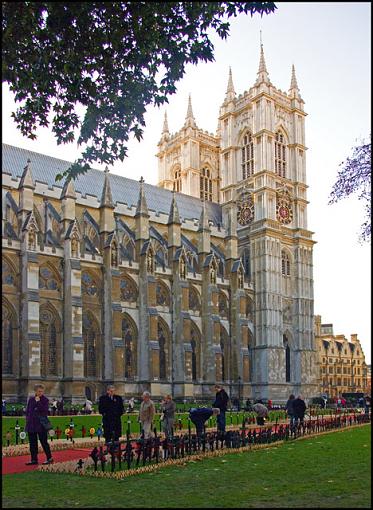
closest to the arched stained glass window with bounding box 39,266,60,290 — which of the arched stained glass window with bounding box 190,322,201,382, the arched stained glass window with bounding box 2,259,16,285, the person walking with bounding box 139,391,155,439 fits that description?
the arched stained glass window with bounding box 2,259,16,285

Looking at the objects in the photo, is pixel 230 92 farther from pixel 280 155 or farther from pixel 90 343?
pixel 90 343

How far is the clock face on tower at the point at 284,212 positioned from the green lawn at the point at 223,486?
49774mm

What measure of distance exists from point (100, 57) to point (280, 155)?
5447 cm

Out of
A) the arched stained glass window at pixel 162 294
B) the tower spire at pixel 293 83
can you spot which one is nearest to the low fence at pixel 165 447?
the arched stained glass window at pixel 162 294

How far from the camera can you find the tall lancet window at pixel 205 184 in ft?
240

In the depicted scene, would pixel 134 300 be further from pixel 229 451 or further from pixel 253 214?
pixel 229 451

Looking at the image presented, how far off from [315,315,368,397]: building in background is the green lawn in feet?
Result: 296

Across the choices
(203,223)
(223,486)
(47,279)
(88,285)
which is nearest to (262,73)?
(203,223)

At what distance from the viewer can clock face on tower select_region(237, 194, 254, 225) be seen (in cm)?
6481

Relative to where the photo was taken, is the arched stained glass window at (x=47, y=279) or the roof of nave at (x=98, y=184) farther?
the roof of nave at (x=98, y=184)

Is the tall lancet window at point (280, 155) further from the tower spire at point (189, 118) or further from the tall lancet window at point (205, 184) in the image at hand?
the tower spire at point (189, 118)

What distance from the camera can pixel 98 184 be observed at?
59.0 metres

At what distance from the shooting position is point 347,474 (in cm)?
1222

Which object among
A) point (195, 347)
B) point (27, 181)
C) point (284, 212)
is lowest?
point (195, 347)
